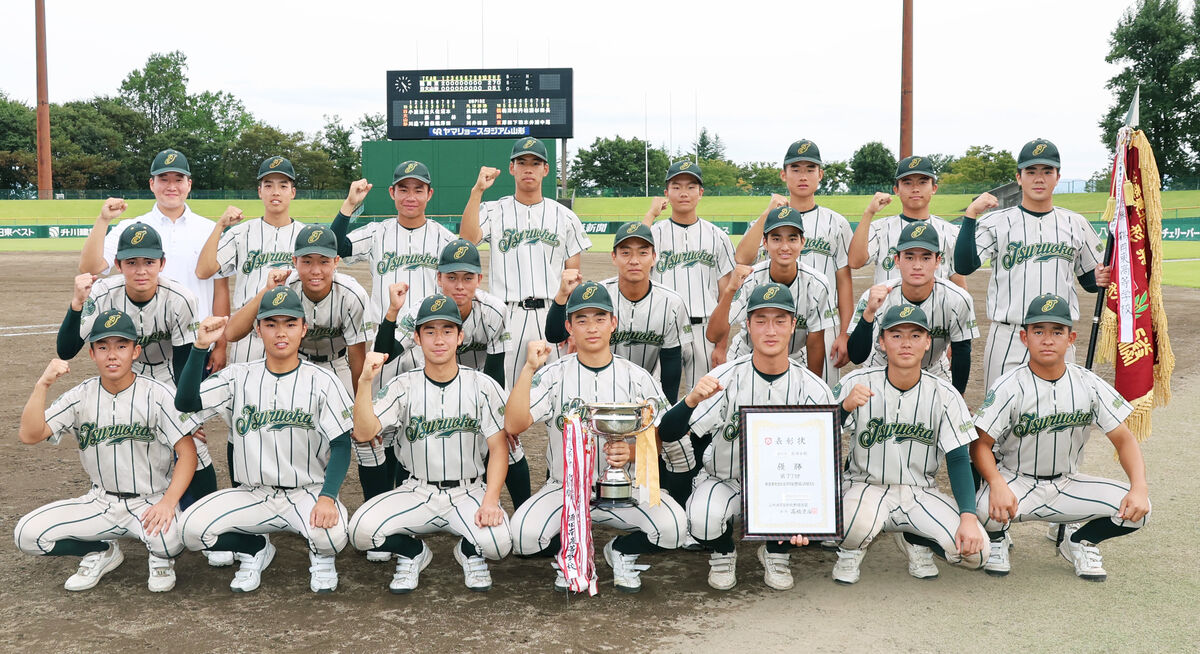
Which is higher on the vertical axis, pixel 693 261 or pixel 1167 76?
pixel 1167 76

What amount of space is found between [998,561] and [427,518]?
2932 mm

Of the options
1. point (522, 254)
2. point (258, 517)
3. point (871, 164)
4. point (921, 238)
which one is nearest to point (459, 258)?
point (522, 254)

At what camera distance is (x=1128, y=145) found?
21.1ft

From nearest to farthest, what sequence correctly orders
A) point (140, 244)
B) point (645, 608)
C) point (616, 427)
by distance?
point (645, 608)
point (616, 427)
point (140, 244)

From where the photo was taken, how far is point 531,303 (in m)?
6.77

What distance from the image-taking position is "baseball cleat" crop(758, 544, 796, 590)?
4863mm

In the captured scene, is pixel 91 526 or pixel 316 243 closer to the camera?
pixel 91 526

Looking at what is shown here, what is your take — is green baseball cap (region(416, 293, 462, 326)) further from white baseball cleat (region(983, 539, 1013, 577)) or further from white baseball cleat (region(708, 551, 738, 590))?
white baseball cleat (region(983, 539, 1013, 577))

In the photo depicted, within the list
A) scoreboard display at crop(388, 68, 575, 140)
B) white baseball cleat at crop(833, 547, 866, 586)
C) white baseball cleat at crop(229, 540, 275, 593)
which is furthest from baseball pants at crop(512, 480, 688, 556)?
scoreboard display at crop(388, 68, 575, 140)

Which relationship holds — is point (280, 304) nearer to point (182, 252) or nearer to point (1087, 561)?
point (182, 252)

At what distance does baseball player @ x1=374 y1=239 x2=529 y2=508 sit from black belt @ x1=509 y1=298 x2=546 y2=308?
0.80 ft

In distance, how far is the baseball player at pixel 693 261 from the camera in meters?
6.62

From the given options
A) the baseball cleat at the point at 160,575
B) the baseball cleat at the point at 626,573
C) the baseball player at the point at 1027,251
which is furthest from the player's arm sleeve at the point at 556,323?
the baseball player at the point at 1027,251

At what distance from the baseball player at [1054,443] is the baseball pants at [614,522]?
1.57 meters
